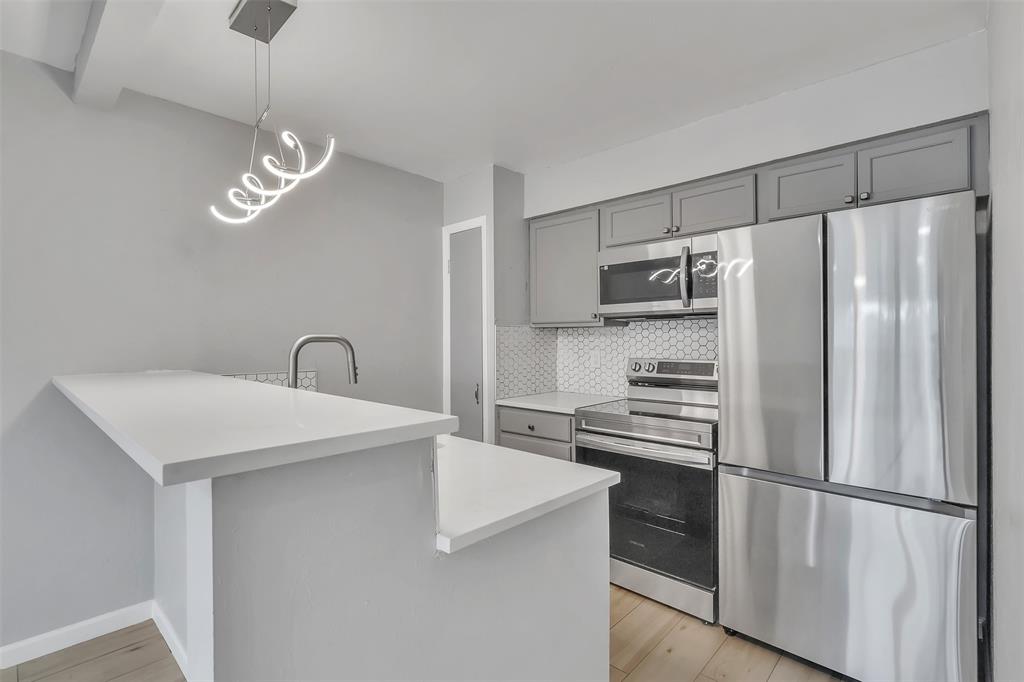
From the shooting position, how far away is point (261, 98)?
7.86 ft

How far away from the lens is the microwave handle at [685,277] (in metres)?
2.56

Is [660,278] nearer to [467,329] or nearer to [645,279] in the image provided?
[645,279]

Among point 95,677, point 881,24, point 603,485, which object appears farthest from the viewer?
point 95,677

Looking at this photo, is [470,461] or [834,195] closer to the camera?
[470,461]

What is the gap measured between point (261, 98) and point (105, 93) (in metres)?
0.61

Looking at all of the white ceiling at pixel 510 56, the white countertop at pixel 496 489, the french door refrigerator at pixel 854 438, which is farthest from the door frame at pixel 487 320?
the white countertop at pixel 496 489

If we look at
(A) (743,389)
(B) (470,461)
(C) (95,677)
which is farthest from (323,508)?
(C) (95,677)

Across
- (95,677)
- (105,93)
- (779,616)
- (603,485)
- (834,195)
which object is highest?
(105,93)

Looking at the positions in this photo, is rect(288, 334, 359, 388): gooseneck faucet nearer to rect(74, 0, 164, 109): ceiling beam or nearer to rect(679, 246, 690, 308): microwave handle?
rect(74, 0, 164, 109): ceiling beam

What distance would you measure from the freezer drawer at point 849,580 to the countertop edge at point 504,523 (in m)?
1.23

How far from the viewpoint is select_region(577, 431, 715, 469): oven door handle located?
2314mm

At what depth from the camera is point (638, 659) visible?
207cm

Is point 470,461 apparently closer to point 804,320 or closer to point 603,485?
point 603,485

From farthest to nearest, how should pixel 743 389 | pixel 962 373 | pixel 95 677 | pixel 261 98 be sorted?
pixel 261 98
pixel 743 389
pixel 95 677
pixel 962 373
